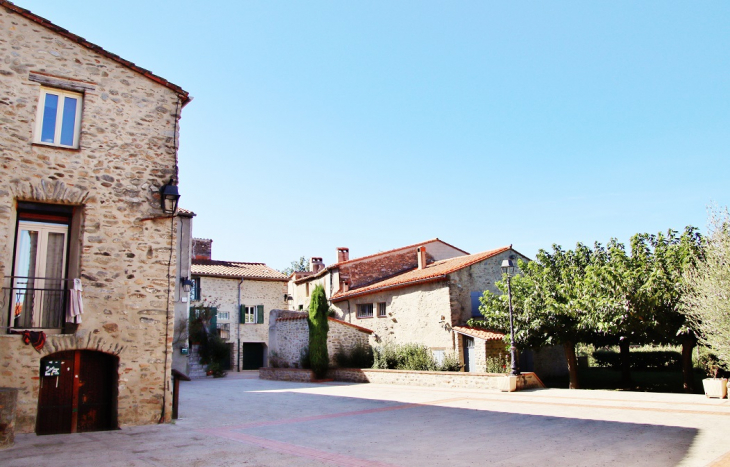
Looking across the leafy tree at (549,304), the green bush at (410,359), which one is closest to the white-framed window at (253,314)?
the green bush at (410,359)

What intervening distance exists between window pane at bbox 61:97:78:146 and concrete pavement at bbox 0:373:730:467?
562 cm

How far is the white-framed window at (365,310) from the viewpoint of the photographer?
85.6 feet

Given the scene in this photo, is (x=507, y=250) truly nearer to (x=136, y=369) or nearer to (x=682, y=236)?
(x=682, y=236)

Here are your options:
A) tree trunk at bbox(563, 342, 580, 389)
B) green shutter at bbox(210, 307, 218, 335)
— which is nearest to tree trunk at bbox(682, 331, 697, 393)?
tree trunk at bbox(563, 342, 580, 389)

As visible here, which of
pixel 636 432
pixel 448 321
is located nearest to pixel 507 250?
pixel 448 321

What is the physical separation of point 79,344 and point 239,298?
23.6 m

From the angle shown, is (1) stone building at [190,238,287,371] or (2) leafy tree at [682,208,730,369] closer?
(2) leafy tree at [682,208,730,369]

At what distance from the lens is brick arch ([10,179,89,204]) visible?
9.30 meters

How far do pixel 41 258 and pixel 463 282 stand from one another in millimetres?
16334

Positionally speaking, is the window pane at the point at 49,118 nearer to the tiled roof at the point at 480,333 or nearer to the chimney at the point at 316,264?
the tiled roof at the point at 480,333

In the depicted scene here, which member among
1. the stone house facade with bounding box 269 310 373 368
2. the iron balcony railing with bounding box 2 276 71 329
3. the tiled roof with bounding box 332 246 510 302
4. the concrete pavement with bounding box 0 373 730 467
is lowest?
the concrete pavement with bounding box 0 373 730 467

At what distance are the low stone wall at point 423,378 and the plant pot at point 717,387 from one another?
198 inches

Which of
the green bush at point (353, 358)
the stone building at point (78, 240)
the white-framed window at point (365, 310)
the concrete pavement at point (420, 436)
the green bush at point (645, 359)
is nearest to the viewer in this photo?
the concrete pavement at point (420, 436)

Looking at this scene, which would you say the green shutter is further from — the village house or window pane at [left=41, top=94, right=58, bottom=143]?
window pane at [left=41, top=94, right=58, bottom=143]
